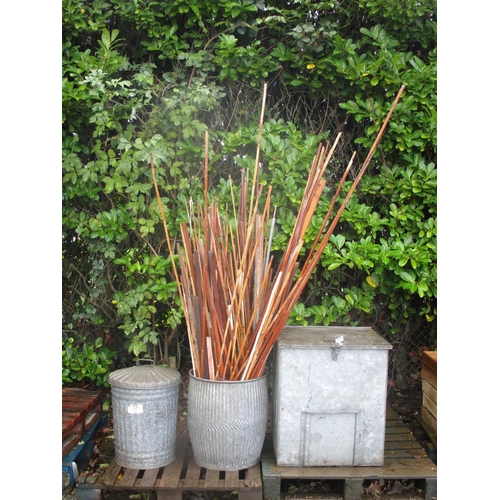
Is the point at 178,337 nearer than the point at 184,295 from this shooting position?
No

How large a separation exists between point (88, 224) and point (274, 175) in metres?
1.14

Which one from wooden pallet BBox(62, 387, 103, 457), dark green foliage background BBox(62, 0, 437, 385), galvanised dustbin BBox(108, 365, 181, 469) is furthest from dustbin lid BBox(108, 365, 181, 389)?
dark green foliage background BBox(62, 0, 437, 385)

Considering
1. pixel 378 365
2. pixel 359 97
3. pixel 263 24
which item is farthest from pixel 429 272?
pixel 263 24

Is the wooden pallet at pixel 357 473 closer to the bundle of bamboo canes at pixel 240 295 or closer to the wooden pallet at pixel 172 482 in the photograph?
the wooden pallet at pixel 172 482

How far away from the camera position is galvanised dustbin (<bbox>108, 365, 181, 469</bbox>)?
257 cm

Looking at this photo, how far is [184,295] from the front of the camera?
2650mm

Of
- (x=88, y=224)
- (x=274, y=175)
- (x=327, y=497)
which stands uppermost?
(x=274, y=175)

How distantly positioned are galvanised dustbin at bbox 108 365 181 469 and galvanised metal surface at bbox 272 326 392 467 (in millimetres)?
548

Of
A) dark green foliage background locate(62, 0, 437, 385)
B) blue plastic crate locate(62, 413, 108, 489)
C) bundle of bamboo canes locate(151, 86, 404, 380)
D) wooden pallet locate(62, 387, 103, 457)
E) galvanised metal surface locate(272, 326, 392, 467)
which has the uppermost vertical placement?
dark green foliage background locate(62, 0, 437, 385)

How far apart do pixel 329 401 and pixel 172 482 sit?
2.60 feet

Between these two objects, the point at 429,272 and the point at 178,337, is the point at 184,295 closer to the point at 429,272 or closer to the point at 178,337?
the point at 178,337

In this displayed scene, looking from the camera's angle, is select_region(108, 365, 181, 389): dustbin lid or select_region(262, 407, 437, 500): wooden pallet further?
select_region(108, 365, 181, 389): dustbin lid

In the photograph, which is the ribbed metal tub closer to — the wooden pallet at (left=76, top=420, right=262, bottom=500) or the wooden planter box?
the wooden pallet at (left=76, top=420, right=262, bottom=500)

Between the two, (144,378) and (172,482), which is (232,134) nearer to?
(144,378)
